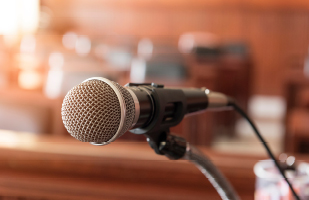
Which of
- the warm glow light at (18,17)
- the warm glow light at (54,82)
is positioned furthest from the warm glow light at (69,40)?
the warm glow light at (54,82)

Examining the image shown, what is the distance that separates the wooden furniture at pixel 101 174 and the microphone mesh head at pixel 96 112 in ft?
2.10

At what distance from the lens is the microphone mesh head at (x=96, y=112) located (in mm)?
225

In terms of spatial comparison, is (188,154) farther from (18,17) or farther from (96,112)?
(18,17)

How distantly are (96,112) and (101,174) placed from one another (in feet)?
2.73

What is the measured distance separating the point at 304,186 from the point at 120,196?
1.78 ft

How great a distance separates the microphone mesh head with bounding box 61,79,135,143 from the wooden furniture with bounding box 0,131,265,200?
64cm

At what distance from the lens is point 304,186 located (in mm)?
516

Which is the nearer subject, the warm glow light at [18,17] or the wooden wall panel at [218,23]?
the warm glow light at [18,17]

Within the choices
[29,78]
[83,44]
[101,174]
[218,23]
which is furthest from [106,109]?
[218,23]

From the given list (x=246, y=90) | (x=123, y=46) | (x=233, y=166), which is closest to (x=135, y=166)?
(x=233, y=166)

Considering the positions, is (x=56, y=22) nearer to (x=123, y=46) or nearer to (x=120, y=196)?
(x=123, y=46)

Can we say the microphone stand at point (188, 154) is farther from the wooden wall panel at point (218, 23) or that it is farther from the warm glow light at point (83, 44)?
the wooden wall panel at point (218, 23)

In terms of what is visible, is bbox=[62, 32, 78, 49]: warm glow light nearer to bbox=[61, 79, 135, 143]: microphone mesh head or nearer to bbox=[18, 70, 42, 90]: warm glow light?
bbox=[18, 70, 42, 90]: warm glow light

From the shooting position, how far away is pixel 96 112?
0.23 m
